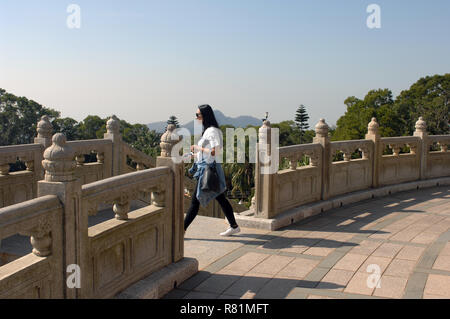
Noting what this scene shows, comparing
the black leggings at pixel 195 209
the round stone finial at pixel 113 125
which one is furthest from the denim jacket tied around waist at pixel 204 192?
the round stone finial at pixel 113 125

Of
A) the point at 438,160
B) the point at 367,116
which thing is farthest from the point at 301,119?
the point at 438,160

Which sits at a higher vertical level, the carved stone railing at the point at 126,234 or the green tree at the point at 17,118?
the green tree at the point at 17,118

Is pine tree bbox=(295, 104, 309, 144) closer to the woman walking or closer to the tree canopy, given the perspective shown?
the tree canopy

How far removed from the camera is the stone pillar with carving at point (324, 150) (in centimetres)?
873

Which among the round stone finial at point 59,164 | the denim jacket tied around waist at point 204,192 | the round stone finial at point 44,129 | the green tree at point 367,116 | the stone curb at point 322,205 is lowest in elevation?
the stone curb at point 322,205

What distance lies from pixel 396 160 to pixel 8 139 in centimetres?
4373

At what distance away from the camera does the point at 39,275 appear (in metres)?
3.23

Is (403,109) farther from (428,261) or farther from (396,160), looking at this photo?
(428,261)

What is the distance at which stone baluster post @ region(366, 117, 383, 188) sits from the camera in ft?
33.5

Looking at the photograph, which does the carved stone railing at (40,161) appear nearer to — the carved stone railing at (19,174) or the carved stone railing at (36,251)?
the carved stone railing at (19,174)

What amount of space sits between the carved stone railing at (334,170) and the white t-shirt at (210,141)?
1305 mm

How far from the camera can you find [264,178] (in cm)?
741

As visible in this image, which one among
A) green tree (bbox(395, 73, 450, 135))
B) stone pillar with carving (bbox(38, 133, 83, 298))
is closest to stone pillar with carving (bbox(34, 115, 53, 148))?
stone pillar with carving (bbox(38, 133, 83, 298))

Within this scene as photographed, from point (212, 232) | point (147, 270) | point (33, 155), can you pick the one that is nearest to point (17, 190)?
point (33, 155)
